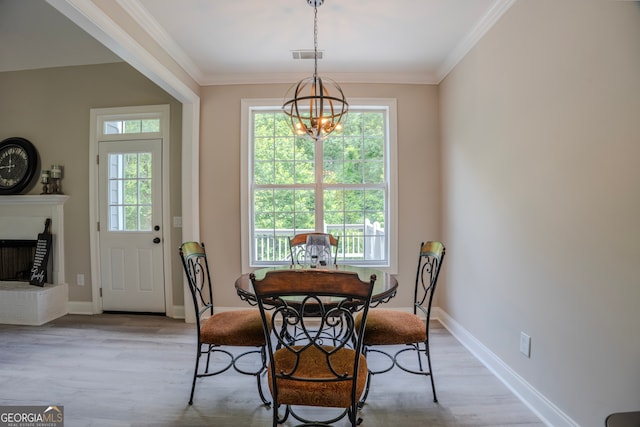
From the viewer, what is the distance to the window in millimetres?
3395

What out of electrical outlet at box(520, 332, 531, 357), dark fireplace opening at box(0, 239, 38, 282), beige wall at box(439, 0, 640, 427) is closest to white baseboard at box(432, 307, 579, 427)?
beige wall at box(439, 0, 640, 427)

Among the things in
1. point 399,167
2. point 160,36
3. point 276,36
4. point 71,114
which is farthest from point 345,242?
point 71,114

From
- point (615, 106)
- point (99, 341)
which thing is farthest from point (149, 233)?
point (615, 106)

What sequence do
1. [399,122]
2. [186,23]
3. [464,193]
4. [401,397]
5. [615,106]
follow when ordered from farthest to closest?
[399,122]
[464,193]
[186,23]
[401,397]
[615,106]

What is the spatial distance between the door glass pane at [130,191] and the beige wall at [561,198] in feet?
11.3

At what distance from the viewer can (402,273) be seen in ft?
10.9

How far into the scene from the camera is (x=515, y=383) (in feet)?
6.54

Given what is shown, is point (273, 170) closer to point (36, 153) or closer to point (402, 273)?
point (402, 273)

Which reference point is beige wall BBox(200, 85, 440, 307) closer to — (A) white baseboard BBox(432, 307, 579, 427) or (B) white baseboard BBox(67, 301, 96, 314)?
(A) white baseboard BBox(432, 307, 579, 427)

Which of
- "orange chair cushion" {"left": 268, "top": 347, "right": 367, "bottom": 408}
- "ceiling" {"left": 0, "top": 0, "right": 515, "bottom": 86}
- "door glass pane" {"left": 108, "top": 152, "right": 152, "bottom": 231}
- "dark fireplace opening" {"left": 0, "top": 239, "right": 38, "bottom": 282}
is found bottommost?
"orange chair cushion" {"left": 268, "top": 347, "right": 367, "bottom": 408}

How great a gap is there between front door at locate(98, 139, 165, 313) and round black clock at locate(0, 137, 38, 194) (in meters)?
0.84

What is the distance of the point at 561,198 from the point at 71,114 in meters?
4.76

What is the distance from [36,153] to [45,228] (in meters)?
0.91

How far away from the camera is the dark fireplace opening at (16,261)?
135 inches
